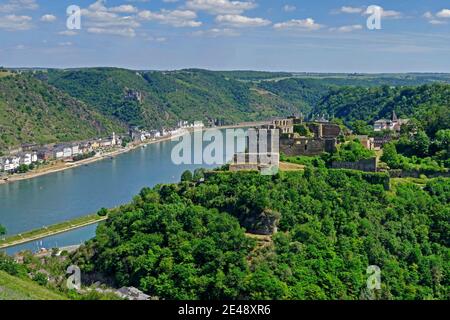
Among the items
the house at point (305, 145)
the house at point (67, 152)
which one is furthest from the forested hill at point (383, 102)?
the house at point (67, 152)

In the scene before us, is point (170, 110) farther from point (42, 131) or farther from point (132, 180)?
point (132, 180)

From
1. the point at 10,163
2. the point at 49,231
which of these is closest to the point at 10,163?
the point at 10,163

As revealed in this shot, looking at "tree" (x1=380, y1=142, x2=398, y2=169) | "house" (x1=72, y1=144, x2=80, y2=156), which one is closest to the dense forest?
"tree" (x1=380, y1=142, x2=398, y2=169)

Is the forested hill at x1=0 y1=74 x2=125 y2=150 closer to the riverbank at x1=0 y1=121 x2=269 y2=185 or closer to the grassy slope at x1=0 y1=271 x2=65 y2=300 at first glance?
the riverbank at x1=0 y1=121 x2=269 y2=185

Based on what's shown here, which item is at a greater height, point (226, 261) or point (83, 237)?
point (226, 261)

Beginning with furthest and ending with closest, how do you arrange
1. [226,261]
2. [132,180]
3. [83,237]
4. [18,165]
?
[18,165], [132,180], [83,237], [226,261]
